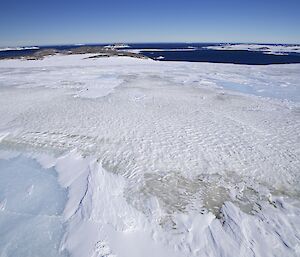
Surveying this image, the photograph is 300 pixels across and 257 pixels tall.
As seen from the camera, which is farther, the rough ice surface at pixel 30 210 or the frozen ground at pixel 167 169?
the frozen ground at pixel 167 169

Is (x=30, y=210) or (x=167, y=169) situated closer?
(x=30, y=210)

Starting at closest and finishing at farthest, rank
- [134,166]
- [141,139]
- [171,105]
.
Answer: [134,166]
[141,139]
[171,105]

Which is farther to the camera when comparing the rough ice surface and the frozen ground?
the frozen ground

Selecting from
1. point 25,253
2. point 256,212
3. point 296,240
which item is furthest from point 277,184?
point 25,253

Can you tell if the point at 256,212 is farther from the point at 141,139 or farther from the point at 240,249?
the point at 141,139
